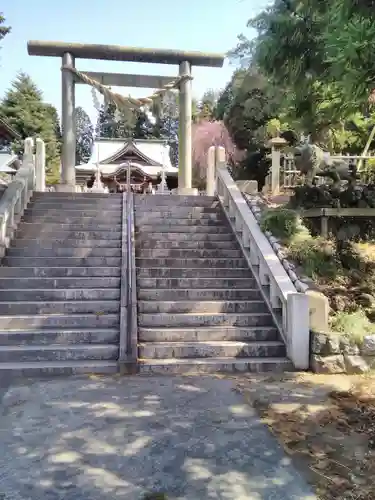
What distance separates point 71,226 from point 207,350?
14.2 ft

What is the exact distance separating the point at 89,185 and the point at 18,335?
913 inches

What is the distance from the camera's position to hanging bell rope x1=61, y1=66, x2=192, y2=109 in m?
13.3

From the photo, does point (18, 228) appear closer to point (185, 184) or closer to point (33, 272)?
point (33, 272)

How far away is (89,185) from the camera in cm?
2791

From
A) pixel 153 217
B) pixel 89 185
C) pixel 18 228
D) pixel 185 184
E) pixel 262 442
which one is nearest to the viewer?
pixel 262 442

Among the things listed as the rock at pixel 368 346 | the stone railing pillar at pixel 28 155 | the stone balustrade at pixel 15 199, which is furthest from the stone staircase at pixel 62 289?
the rock at pixel 368 346

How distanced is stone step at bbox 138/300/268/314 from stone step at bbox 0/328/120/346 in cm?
77

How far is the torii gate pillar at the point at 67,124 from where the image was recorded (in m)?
13.0

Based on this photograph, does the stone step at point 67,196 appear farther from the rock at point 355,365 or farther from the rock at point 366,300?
the rock at point 355,365

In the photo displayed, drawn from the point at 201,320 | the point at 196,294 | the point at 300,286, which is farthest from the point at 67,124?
the point at 300,286

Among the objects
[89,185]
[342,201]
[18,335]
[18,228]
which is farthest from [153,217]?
[89,185]

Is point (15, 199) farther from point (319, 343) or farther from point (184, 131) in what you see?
point (184, 131)

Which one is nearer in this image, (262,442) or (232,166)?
(262,442)

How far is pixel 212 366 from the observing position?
5230mm
